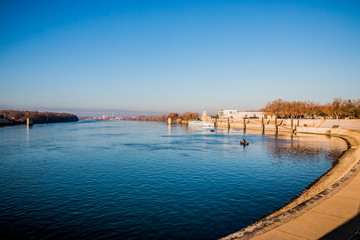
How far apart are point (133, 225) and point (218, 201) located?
7.02m

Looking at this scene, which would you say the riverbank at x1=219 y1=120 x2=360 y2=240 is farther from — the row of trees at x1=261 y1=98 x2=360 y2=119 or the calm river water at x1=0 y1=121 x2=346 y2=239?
the row of trees at x1=261 y1=98 x2=360 y2=119

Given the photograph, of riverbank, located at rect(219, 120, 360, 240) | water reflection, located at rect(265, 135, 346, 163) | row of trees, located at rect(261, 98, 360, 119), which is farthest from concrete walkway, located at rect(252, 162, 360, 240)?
row of trees, located at rect(261, 98, 360, 119)

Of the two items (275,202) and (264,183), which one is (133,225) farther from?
(264,183)

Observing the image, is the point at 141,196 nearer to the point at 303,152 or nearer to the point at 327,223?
the point at 327,223

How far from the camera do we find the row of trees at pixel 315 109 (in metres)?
115

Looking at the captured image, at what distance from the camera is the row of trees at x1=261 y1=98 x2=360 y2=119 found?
11456 cm

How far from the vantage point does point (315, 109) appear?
13700 centimetres

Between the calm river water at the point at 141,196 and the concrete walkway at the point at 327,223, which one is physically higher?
the concrete walkway at the point at 327,223

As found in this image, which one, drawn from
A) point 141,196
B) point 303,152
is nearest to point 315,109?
point 303,152

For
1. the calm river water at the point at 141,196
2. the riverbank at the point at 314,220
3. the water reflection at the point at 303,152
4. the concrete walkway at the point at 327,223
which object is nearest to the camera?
the concrete walkway at the point at 327,223

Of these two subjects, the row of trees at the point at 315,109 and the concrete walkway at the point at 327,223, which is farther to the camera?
the row of trees at the point at 315,109

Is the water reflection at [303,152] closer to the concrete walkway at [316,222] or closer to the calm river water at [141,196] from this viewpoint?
the calm river water at [141,196]

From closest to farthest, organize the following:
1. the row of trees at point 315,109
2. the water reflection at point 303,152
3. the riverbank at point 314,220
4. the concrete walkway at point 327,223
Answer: the concrete walkway at point 327,223 → the riverbank at point 314,220 → the water reflection at point 303,152 → the row of trees at point 315,109

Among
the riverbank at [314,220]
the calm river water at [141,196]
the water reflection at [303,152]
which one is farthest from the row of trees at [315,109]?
the riverbank at [314,220]
